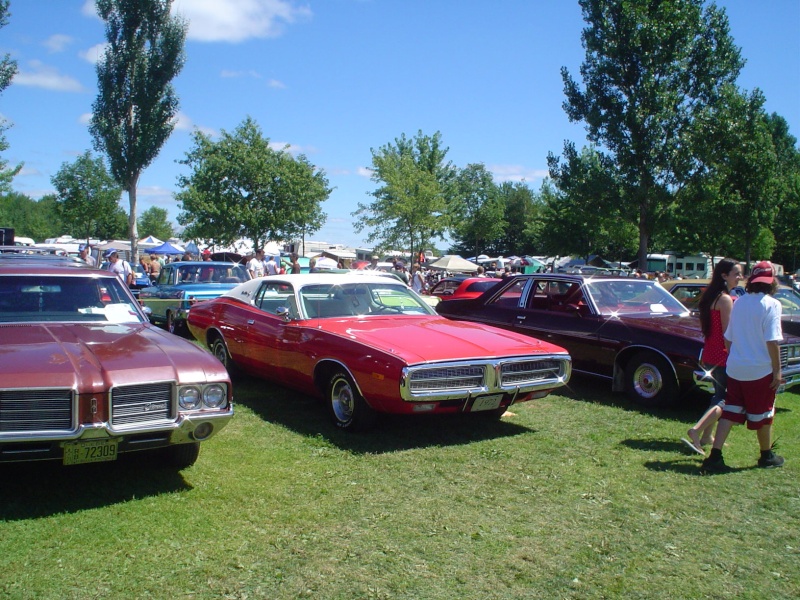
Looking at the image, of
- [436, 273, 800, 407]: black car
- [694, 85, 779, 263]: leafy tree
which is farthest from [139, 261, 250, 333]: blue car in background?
[694, 85, 779, 263]: leafy tree

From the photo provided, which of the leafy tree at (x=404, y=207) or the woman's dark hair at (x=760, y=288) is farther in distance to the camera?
the leafy tree at (x=404, y=207)

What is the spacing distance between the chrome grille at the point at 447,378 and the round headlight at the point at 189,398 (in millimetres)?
1752

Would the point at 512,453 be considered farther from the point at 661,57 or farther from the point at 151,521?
the point at 661,57

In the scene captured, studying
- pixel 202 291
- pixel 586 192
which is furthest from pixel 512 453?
pixel 586 192

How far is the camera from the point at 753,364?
17.8 ft

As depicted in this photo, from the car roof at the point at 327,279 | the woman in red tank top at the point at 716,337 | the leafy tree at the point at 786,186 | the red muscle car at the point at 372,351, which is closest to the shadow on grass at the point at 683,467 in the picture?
the woman in red tank top at the point at 716,337

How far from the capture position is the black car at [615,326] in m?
7.52

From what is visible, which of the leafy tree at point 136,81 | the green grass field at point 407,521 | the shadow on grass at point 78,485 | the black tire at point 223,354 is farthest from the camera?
the leafy tree at point 136,81

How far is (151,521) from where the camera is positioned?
4219 millimetres

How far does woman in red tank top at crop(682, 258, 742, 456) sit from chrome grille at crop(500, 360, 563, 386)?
4.17 feet

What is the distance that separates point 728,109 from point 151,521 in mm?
27176

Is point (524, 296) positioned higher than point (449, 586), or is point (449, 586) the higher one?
point (524, 296)

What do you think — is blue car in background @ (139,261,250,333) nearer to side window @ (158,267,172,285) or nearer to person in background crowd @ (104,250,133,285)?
side window @ (158,267,172,285)

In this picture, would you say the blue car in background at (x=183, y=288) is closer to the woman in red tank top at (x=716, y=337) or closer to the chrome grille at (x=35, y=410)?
the chrome grille at (x=35, y=410)
